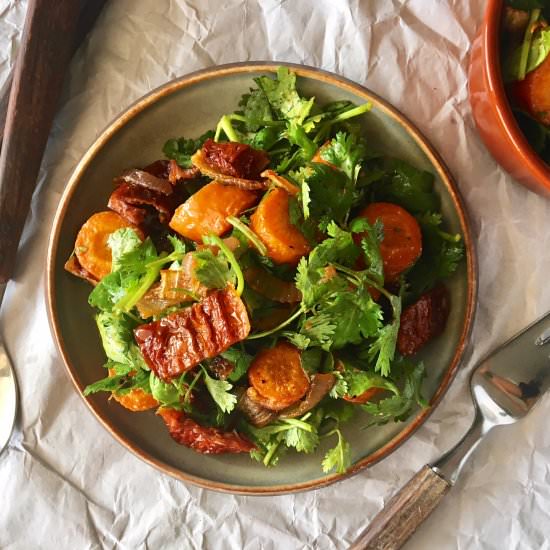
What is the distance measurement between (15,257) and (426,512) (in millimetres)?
999

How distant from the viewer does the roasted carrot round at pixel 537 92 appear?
1.06 meters

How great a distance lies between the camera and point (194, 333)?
1025mm

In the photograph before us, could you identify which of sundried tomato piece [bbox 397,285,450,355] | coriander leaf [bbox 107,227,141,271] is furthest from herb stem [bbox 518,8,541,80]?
coriander leaf [bbox 107,227,141,271]

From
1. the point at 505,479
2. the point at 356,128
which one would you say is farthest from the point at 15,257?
the point at 505,479

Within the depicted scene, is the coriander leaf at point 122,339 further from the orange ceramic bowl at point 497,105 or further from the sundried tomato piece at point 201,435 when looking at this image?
the orange ceramic bowl at point 497,105

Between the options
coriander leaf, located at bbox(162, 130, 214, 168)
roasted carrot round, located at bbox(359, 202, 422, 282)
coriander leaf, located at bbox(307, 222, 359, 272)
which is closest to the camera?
coriander leaf, located at bbox(307, 222, 359, 272)

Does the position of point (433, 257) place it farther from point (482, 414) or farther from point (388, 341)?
point (482, 414)

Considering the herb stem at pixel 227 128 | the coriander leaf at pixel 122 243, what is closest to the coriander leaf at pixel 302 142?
the herb stem at pixel 227 128

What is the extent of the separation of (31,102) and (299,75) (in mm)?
531

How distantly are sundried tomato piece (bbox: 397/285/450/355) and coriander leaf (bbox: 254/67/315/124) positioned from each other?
1.30 ft

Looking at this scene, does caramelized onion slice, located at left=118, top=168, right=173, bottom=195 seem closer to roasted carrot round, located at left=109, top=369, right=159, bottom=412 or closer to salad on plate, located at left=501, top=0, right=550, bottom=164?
roasted carrot round, located at left=109, top=369, right=159, bottom=412

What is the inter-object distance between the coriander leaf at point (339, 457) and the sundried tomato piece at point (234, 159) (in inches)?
19.8

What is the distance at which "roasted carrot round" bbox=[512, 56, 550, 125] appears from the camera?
3.46ft

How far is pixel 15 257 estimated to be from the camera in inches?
51.6
